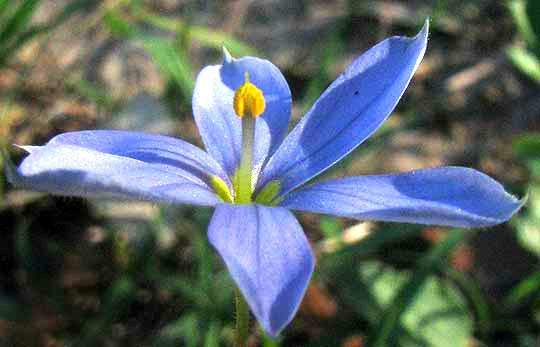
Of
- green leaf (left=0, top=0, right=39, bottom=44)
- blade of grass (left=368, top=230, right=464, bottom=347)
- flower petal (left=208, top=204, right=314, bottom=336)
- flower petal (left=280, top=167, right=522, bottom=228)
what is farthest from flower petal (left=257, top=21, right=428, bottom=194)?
green leaf (left=0, top=0, right=39, bottom=44)

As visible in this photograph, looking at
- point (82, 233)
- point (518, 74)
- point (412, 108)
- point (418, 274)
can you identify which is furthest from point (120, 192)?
point (518, 74)

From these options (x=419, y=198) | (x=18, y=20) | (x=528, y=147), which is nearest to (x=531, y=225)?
(x=528, y=147)

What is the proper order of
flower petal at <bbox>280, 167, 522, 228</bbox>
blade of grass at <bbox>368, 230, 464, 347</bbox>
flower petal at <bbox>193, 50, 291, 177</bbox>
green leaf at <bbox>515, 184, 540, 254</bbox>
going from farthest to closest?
green leaf at <bbox>515, 184, 540, 254</bbox>, blade of grass at <bbox>368, 230, 464, 347</bbox>, flower petal at <bbox>193, 50, 291, 177</bbox>, flower petal at <bbox>280, 167, 522, 228</bbox>

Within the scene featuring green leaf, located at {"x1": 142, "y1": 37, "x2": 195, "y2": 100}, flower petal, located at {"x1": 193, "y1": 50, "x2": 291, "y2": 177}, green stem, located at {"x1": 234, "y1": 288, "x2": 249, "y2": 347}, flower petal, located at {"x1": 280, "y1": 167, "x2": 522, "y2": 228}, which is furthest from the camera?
green leaf, located at {"x1": 142, "y1": 37, "x2": 195, "y2": 100}

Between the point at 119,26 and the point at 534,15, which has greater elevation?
the point at 534,15

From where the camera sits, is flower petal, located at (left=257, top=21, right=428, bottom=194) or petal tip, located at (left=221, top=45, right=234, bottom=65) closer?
flower petal, located at (left=257, top=21, right=428, bottom=194)

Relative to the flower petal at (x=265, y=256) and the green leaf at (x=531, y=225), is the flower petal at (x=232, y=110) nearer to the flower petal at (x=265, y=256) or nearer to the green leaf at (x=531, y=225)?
the flower petal at (x=265, y=256)

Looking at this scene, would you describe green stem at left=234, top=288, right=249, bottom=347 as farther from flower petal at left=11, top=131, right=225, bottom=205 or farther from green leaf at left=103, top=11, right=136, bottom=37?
green leaf at left=103, top=11, right=136, bottom=37

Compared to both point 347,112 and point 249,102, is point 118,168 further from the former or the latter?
point 347,112
